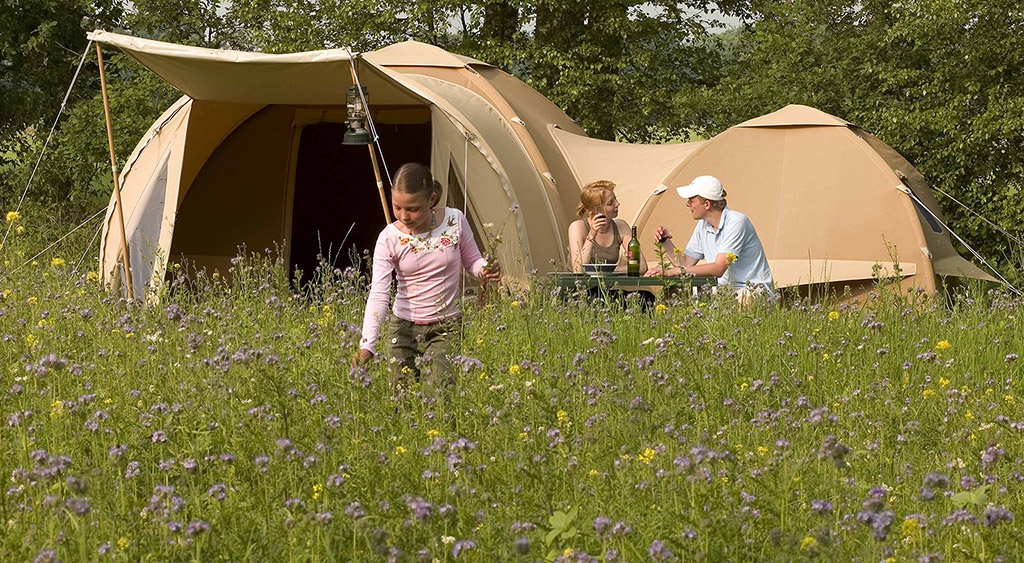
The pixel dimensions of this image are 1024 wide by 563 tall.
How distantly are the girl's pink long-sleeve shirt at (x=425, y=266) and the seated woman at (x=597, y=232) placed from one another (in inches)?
138

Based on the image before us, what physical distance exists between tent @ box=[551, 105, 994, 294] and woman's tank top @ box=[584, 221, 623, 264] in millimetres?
1684

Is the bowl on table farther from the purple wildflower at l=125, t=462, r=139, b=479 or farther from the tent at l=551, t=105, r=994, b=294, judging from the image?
the purple wildflower at l=125, t=462, r=139, b=479

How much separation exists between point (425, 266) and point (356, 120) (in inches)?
119

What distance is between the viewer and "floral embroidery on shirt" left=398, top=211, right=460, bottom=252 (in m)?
5.30

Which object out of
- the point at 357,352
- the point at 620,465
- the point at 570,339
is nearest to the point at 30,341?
the point at 357,352

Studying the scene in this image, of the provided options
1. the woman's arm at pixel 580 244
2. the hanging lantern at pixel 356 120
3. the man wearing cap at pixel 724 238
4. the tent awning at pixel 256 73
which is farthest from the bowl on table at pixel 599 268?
the tent awning at pixel 256 73

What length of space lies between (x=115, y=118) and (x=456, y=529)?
1486 cm

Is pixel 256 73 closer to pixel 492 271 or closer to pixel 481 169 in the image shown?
pixel 481 169

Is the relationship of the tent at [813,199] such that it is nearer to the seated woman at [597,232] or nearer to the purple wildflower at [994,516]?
the seated woman at [597,232]

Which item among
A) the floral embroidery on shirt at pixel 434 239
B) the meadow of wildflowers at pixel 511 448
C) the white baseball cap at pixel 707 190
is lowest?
the meadow of wildflowers at pixel 511 448

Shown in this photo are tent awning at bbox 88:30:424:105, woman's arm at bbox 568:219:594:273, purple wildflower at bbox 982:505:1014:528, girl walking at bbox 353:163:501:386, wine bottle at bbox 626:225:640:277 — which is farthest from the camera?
woman's arm at bbox 568:219:594:273

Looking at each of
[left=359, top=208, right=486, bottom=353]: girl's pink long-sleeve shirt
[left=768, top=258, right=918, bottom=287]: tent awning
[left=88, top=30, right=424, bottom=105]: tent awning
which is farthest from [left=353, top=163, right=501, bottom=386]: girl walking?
[left=768, top=258, right=918, bottom=287]: tent awning

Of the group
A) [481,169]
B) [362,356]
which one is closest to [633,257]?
[481,169]

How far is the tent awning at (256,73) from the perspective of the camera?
8.27 meters
